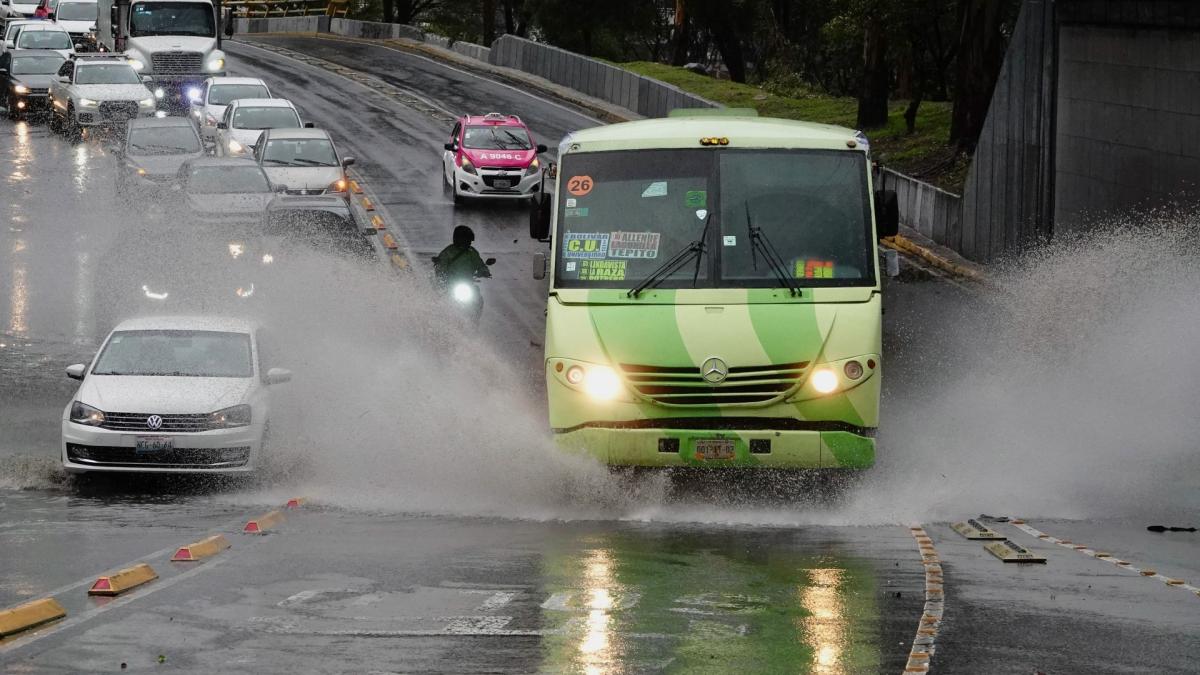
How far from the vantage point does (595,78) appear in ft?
183

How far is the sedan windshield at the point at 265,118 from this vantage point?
37.6 metres

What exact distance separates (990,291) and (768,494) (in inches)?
600

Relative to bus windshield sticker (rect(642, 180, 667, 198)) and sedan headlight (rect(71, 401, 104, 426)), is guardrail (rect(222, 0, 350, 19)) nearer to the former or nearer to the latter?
sedan headlight (rect(71, 401, 104, 426))

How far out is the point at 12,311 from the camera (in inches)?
1052

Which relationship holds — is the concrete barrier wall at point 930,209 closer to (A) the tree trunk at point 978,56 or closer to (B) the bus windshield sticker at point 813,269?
(A) the tree trunk at point 978,56

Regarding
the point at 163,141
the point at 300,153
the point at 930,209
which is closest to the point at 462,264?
the point at 300,153

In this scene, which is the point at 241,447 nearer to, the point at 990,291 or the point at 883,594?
the point at 883,594

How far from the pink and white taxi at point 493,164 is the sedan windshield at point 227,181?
7.16m

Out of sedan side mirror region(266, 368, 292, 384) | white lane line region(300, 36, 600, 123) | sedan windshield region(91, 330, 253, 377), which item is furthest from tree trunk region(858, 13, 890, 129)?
sedan side mirror region(266, 368, 292, 384)

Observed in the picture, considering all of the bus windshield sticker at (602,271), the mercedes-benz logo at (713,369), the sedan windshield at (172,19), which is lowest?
the mercedes-benz logo at (713,369)

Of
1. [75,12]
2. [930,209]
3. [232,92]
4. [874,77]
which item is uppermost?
[75,12]

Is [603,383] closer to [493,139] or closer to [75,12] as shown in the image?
[493,139]

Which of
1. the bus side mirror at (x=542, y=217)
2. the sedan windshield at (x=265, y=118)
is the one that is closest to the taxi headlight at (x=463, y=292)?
the bus side mirror at (x=542, y=217)

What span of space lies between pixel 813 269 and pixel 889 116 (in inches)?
1428
